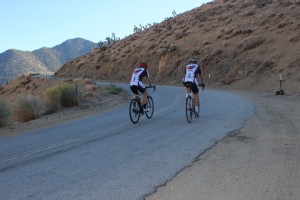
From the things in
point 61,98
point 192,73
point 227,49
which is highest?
Answer: point 227,49

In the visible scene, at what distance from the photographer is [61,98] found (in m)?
24.3

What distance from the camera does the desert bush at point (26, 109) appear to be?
22348mm

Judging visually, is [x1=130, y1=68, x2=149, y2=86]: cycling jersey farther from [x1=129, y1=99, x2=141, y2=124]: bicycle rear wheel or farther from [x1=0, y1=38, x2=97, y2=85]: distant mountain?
[x1=0, y1=38, x2=97, y2=85]: distant mountain

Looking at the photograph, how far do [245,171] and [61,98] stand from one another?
59.7 feet

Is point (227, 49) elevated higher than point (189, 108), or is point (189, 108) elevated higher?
point (227, 49)

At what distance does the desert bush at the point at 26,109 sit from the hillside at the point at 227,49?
15.7 metres

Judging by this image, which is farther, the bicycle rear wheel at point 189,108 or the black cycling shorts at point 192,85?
the black cycling shorts at point 192,85

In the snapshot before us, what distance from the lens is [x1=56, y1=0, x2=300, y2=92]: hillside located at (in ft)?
122

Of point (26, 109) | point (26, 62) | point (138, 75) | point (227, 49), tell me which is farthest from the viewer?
point (26, 62)

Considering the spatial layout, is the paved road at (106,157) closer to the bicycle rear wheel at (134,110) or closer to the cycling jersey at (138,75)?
the bicycle rear wheel at (134,110)

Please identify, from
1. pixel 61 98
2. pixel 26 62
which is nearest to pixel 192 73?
pixel 61 98

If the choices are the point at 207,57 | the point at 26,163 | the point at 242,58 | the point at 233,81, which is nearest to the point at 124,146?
the point at 26,163

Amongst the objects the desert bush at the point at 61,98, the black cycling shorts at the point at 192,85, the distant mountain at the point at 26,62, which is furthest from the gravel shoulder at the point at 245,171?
the distant mountain at the point at 26,62

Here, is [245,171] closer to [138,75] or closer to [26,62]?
[138,75]
